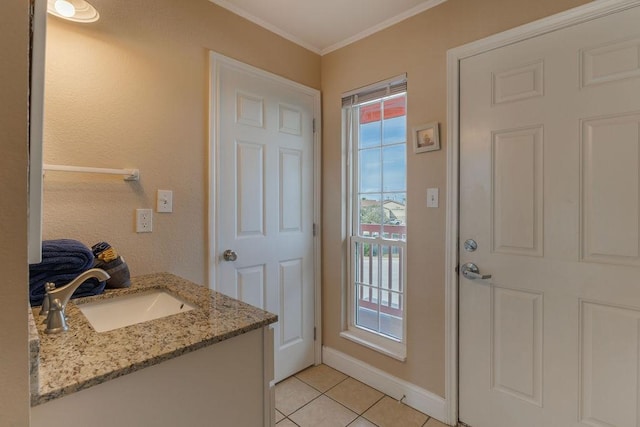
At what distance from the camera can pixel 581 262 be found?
135cm

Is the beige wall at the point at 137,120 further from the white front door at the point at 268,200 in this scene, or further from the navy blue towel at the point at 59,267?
the navy blue towel at the point at 59,267

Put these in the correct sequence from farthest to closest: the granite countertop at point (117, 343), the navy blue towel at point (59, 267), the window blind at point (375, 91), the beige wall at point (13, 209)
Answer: the window blind at point (375, 91) < the navy blue towel at point (59, 267) < the granite countertop at point (117, 343) < the beige wall at point (13, 209)

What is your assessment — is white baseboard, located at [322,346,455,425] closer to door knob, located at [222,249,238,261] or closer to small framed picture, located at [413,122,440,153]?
door knob, located at [222,249,238,261]

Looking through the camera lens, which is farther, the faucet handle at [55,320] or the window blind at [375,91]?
the window blind at [375,91]

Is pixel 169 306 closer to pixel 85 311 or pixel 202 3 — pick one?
pixel 85 311

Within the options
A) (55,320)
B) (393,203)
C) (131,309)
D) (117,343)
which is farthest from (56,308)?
(393,203)

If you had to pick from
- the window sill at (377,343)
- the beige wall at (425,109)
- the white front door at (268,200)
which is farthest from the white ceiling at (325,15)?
the window sill at (377,343)

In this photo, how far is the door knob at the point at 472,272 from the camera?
5.24ft

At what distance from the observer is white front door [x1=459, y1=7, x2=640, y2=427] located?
1251 millimetres

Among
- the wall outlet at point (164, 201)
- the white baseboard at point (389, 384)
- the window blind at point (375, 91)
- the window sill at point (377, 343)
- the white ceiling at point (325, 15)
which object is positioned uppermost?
the white ceiling at point (325, 15)

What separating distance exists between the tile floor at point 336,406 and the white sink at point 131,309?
982mm

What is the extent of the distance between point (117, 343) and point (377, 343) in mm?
1678

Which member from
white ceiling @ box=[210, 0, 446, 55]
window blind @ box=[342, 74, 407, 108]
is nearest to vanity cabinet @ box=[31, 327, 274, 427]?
window blind @ box=[342, 74, 407, 108]

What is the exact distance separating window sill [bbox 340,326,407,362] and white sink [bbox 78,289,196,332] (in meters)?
1.35
